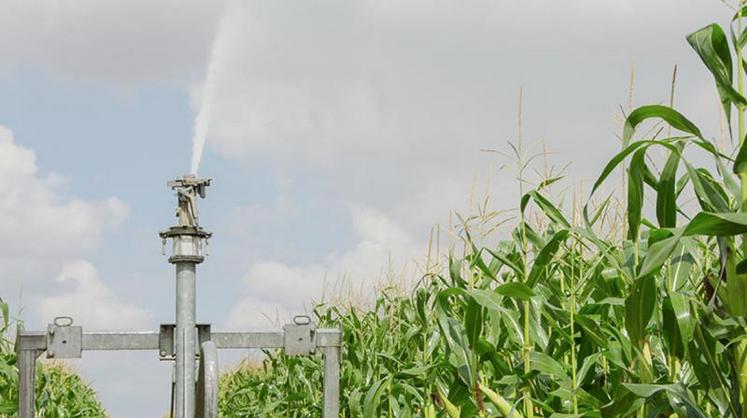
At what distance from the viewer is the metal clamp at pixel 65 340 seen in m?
4.53

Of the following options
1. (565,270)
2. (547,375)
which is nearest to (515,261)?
(565,270)

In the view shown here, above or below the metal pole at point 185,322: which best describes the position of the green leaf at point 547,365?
below

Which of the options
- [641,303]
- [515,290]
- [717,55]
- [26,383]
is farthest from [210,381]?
[26,383]

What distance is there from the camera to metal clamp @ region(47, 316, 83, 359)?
14.9 ft

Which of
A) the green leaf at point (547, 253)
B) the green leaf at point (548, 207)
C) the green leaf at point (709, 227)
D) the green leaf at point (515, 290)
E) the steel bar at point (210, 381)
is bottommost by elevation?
the steel bar at point (210, 381)

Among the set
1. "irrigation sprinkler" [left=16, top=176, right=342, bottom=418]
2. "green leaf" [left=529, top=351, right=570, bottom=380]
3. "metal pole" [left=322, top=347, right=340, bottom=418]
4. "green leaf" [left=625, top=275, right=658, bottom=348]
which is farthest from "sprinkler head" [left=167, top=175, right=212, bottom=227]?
"green leaf" [left=625, top=275, right=658, bottom=348]

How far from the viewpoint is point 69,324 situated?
15.0 ft

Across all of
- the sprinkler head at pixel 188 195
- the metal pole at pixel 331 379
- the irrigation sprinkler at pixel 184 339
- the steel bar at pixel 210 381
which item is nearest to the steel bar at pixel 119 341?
the irrigation sprinkler at pixel 184 339

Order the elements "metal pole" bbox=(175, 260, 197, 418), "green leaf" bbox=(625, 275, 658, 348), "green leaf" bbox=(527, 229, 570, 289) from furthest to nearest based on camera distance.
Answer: "metal pole" bbox=(175, 260, 197, 418), "green leaf" bbox=(527, 229, 570, 289), "green leaf" bbox=(625, 275, 658, 348)

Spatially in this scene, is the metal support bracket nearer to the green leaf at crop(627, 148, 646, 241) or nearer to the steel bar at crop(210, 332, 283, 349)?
the steel bar at crop(210, 332, 283, 349)

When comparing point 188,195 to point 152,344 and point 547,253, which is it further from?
point 547,253

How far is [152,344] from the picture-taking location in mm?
4477

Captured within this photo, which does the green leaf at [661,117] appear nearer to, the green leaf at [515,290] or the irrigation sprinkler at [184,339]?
the green leaf at [515,290]

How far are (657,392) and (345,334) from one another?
3.67 metres
